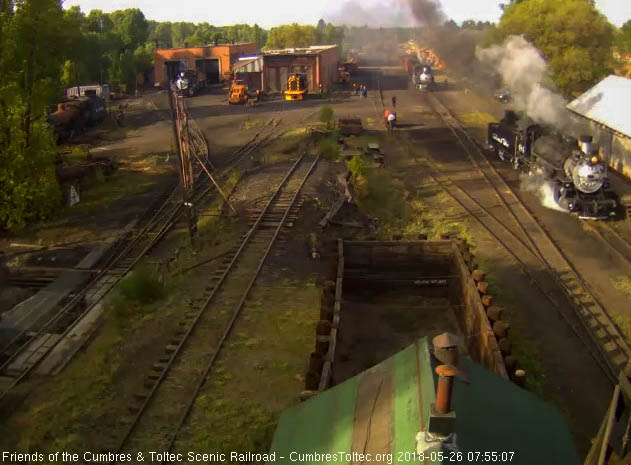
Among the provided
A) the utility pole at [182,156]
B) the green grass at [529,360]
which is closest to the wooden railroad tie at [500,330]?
the green grass at [529,360]

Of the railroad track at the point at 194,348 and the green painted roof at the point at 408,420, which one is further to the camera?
the railroad track at the point at 194,348

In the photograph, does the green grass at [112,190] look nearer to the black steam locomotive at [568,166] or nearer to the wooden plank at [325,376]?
the black steam locomotive at [568,166]

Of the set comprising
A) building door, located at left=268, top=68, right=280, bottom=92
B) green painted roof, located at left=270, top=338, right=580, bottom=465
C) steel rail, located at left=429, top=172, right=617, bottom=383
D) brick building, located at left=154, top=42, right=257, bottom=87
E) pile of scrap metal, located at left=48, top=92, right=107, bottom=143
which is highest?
brick building, located at left=154, top=42, right=257, bottom=87

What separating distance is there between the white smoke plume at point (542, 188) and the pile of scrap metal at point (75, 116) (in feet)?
78.4

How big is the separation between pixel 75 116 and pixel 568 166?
28.3m

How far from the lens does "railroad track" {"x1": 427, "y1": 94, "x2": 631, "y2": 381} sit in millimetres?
11477

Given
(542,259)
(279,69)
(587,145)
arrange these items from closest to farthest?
(542,259) → (587,145) → (279,69)

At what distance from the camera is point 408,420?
4750 millimetres

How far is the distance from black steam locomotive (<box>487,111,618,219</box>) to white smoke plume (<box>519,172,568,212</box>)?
0.30 ft

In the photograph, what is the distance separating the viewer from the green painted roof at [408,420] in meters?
4.75

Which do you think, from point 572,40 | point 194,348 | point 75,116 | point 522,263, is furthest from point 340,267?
point 572,40

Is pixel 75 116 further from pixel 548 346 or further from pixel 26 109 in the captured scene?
pixel 548 346

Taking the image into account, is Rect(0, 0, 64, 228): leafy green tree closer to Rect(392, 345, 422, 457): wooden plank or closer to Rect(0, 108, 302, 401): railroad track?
Rect(0, 108, 302, 401): railroad track

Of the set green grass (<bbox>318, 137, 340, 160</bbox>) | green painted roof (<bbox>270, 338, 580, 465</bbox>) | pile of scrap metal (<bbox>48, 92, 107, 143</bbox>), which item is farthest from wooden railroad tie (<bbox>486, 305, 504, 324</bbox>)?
pile of scrap metal (<bbox>48, 92, 107, 143</bbox>)
